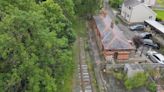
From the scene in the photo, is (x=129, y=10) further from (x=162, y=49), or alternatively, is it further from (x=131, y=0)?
(x=162, y=49)

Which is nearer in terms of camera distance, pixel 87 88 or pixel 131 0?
pixel 87 88

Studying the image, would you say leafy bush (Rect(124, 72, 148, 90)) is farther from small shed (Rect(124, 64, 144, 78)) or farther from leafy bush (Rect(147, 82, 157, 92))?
leafy bush (Rect(147, 82, 157, 92))

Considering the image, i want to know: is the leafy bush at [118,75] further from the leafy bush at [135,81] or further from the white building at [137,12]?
the white building at [137,12]

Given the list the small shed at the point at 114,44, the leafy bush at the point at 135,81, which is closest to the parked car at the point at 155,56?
the small shed at the point at 114,44

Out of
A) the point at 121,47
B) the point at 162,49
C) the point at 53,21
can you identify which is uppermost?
the point at 53,21

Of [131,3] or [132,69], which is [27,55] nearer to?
[132,69]

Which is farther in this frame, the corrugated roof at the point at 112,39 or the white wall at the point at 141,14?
the white wall at the point at 141,14

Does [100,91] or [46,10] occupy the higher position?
[46,10]

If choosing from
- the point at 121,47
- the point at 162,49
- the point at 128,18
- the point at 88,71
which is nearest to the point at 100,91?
the point at 88,71
